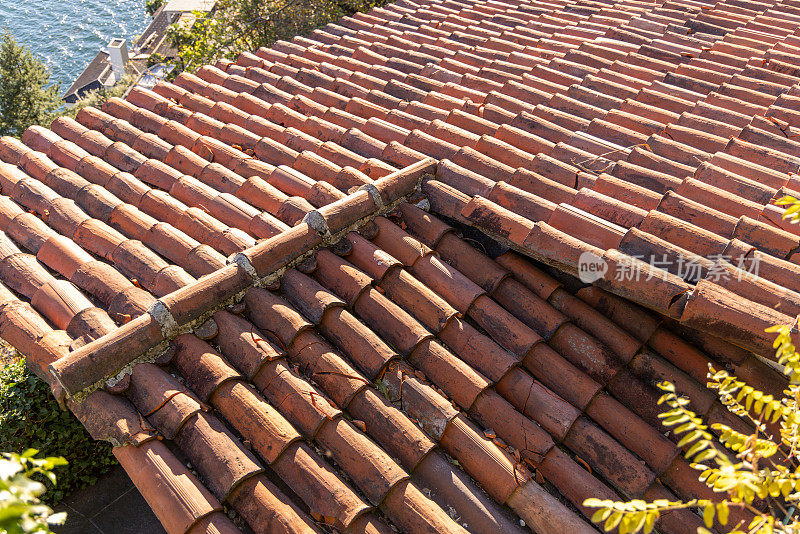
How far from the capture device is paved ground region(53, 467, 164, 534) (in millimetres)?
4547

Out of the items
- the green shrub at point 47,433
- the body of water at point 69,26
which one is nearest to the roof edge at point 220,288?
the green shrub at point 47,433

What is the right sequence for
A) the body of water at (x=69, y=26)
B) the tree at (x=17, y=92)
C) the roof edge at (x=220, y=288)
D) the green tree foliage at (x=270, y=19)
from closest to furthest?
the roof edge at (x=220, y=288), the green tree foliage at (x=270, y=19), the tree at (x=17, y=92), the body of water at (x=69, y=26)

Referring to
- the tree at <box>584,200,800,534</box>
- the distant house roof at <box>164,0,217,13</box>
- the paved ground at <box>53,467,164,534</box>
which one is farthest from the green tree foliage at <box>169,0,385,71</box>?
the distant house roof at <box>164,0,217,13</box>

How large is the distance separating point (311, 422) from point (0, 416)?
3.62 meters

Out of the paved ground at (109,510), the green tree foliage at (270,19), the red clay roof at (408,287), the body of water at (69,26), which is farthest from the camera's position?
the body of water at (69,26)

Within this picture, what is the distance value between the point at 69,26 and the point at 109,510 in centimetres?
5134

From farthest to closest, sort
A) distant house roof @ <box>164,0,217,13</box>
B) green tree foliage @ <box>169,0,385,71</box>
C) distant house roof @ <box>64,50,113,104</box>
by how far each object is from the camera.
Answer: distant house roof @ <box>164,0,217,13</box>, distant house roof @ <box>64,50,113,104</box>, green tree foliage @ <box>169,0,385,71</box>

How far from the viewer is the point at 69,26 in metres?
Result: 44.3

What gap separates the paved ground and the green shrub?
4.8 inches

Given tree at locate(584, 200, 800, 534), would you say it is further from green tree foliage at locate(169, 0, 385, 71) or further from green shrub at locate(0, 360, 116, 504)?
green tree foliage at locate(169, 0, 385, 71)

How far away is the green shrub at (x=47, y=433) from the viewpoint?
4.94 m

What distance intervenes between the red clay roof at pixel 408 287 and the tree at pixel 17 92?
21.4m

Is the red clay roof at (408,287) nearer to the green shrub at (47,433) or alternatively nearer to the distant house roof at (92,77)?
the green shrub at (47,433)

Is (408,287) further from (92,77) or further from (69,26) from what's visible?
(69,26)
